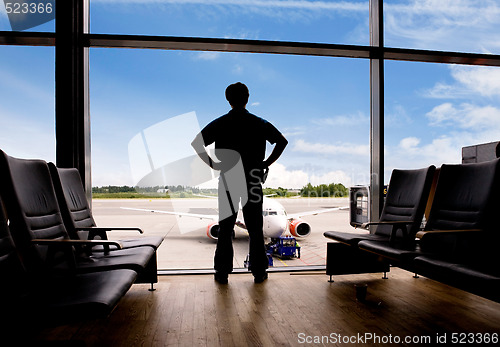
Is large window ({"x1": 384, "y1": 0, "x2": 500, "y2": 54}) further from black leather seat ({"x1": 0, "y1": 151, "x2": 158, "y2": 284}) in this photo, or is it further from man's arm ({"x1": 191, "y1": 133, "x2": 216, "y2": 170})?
black leather seat ({"x1": 0, "y1": 151, "x2": 158, "y2": 284})

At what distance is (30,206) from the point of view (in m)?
1.47

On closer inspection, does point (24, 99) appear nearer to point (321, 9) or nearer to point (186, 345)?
point (186, 345)

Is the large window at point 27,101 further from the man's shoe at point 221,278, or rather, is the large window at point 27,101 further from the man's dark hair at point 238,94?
the man's shoe at point 221,278

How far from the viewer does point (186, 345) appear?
1520 millimetres

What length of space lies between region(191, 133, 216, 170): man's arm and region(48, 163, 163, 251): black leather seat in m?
0.72

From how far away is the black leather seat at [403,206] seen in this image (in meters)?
2.25

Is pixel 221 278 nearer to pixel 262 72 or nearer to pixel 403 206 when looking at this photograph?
pixel 403 206

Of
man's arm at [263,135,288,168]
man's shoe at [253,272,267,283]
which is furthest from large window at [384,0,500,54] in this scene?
man's shoe at [253,272,267,283]

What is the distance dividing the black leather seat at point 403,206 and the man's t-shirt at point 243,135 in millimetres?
913

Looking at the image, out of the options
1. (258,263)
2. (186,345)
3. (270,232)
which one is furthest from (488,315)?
(270,232)

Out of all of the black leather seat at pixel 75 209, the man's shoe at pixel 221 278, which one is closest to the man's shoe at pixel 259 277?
the man's shoe at pixel 221 278

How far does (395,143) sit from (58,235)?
293 cm

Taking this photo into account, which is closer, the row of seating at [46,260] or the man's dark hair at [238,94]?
the row of seating at [46,260]

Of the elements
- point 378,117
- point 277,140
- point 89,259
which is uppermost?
point 378,117
